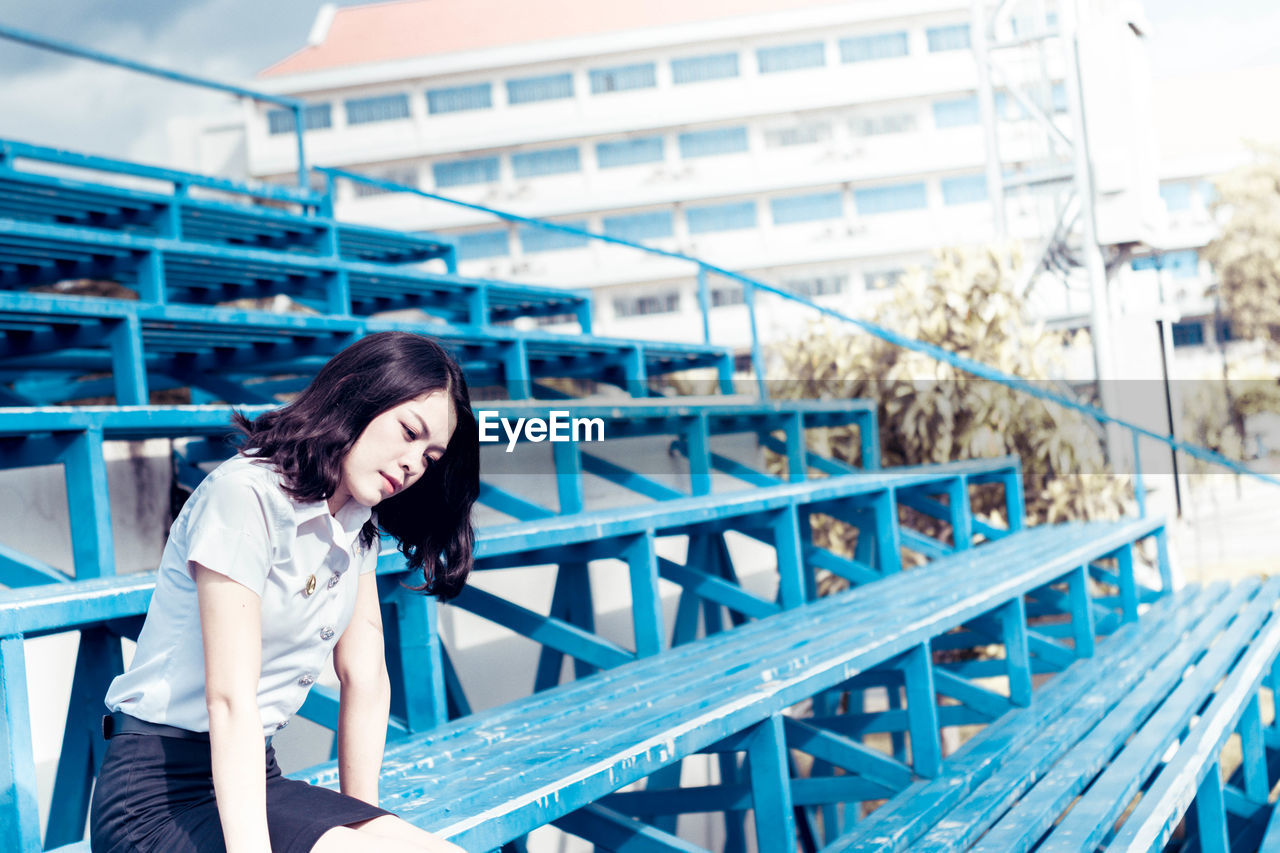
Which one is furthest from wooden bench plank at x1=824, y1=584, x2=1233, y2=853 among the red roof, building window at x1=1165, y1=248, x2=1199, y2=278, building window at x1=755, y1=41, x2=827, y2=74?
the red roof

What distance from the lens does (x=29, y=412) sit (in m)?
1.94

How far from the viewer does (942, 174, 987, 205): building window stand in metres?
33.0

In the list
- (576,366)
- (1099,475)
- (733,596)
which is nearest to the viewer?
(733,596)

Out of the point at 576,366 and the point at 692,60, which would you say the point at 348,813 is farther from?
the point at 692,60

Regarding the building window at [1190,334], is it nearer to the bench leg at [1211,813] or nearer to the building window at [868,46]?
the building window at [868,46]

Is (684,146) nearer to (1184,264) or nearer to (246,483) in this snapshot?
(1184,264)

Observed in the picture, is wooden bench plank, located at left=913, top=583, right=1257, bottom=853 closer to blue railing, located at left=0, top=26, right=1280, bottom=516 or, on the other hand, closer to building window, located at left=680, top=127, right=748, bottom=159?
blue railing, located at left=0, top=26, right=1280, bottom=516

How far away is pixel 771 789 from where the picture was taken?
79.0 inches

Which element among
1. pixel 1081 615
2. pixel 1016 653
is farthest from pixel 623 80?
pixel 1016 653

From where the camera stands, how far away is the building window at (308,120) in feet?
110

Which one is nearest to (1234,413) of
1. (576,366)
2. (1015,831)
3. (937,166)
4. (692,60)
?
(937,166)

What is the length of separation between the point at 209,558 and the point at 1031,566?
295cm

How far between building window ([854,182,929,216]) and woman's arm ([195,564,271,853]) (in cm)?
3316

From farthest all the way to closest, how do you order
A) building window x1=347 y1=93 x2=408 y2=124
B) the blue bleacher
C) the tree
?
building window x1=347 y1=93 x2=408 y2=124
the tree
the blue bleacher
